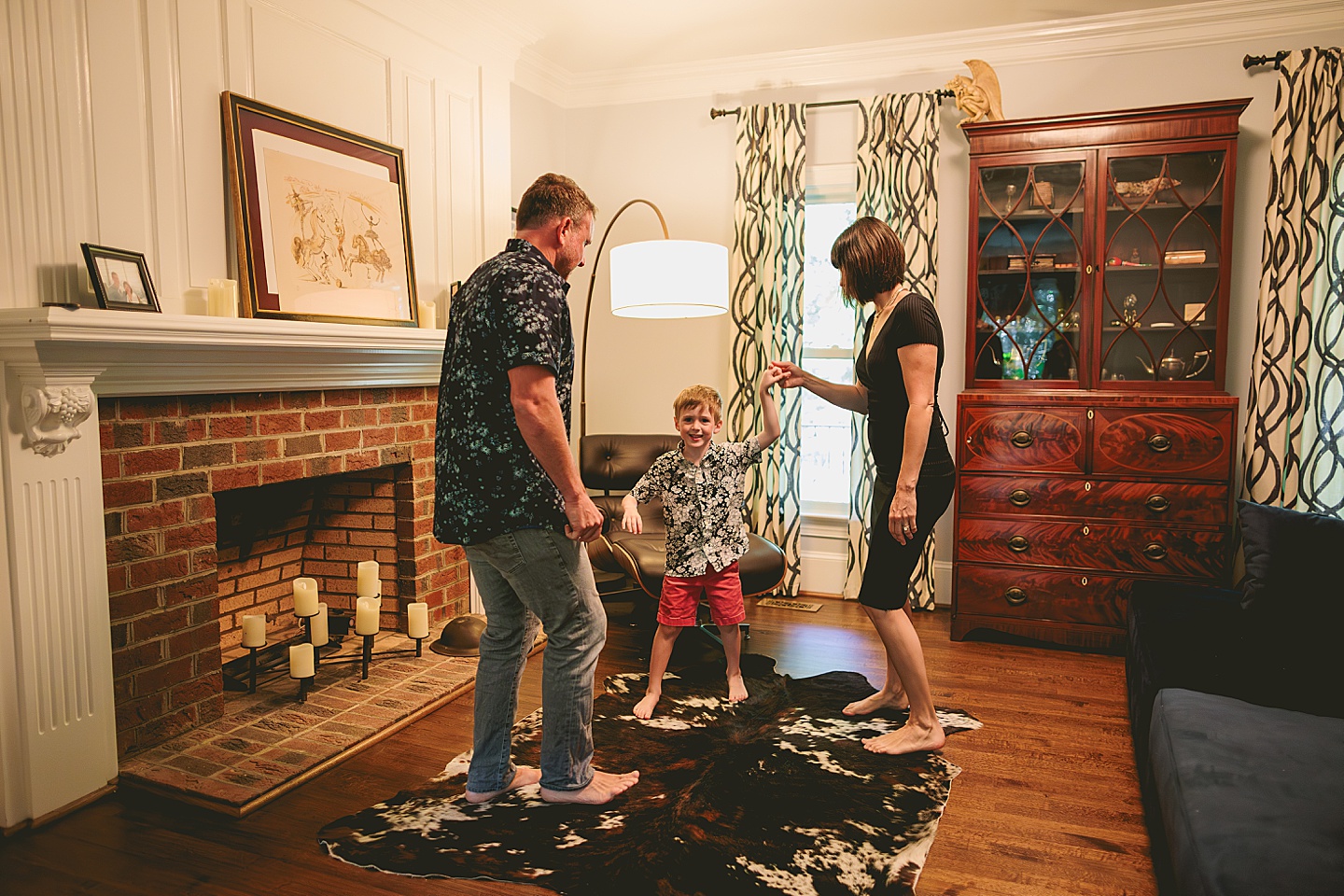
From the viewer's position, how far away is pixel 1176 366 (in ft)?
11.5

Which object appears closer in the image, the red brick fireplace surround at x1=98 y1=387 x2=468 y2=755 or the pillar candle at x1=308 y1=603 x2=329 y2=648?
the red brick fireplace surround at x1=98 y1=387 x2=468 y2=755

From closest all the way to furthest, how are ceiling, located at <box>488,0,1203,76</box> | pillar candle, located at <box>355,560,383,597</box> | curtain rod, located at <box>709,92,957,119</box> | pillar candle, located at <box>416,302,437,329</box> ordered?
pillar candle, located at <box>355,560,383,597</box>, pillar candle, located at <box>416,302,437,329</box>, ceiling, located at <box>488,0,1203,76</box>, curtain rod, located at <box>709,92,957,119</box>

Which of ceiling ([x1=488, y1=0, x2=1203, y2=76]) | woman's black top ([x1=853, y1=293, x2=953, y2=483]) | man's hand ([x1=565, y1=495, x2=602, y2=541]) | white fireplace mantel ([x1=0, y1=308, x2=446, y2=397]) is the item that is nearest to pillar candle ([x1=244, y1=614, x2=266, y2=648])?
white fireplace mantel ([x1=0, y1=308, x2=446, y2=397])

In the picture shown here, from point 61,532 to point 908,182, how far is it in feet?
11.5

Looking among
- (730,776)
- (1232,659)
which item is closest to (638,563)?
(730,776)

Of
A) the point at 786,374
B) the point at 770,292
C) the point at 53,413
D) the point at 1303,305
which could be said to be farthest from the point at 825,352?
the point at 53,413

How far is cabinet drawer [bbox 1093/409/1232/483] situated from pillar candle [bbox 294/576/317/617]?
9.61 feet

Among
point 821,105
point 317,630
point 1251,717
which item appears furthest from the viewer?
point 821,105

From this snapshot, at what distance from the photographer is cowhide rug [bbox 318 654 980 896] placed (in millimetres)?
1830

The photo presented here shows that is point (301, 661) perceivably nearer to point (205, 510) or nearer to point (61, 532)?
point (205, 510)

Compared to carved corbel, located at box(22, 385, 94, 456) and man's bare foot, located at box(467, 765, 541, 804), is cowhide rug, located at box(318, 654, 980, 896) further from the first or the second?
carved corbel, located at box(22, 385, 94, 456)

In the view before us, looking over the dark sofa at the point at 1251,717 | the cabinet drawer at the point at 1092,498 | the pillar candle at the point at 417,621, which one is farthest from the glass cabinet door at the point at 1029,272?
the pillar candle at the point at 417,621

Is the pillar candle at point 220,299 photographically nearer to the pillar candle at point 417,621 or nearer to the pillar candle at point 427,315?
the pillar candle at point 427,315

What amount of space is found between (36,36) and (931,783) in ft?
9.23
